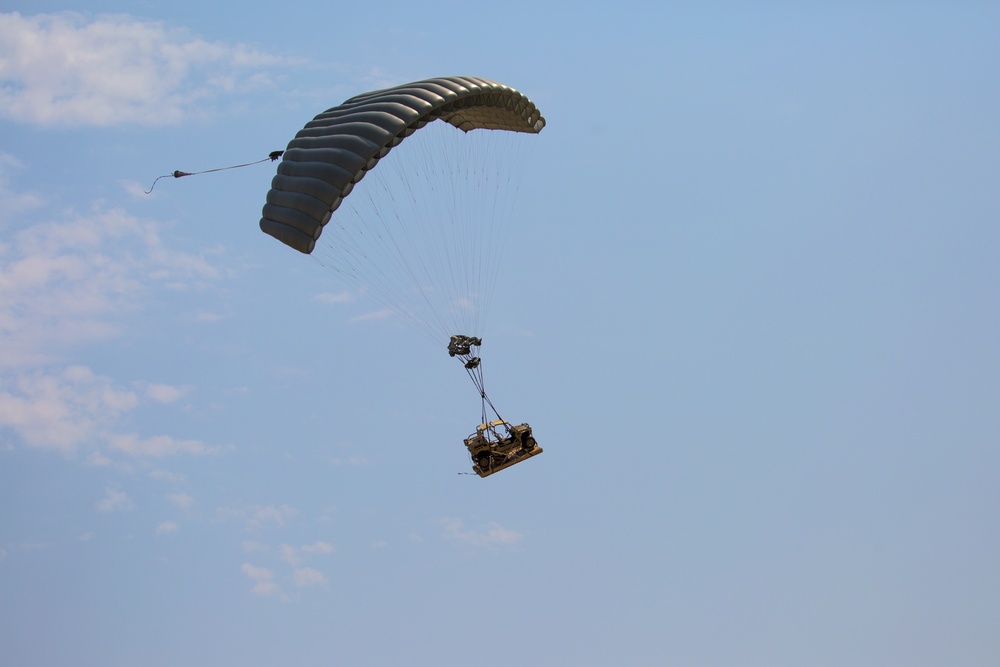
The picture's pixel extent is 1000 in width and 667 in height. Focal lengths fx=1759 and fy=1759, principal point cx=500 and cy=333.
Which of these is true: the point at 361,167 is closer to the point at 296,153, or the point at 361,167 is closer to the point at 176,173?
the point at 296,153

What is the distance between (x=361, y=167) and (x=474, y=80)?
455 centimetres

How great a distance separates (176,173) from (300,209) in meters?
3.82

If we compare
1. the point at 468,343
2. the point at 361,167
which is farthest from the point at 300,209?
the point at 468,343

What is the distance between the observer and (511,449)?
144 ft

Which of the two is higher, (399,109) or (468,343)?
(399,109)

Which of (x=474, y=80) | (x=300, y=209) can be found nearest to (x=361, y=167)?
(x=300, y=209)

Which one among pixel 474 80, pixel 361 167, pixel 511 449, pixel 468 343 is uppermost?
pixel 474 80

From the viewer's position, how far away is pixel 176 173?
144 feet

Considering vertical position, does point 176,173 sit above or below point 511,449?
above

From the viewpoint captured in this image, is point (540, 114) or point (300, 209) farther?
point (540, 114)

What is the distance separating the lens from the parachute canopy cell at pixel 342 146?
139ft

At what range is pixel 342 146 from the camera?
4247 cm

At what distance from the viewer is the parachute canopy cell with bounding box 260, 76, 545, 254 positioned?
4225 centimetres

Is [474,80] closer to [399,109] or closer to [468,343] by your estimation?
[399,109]
